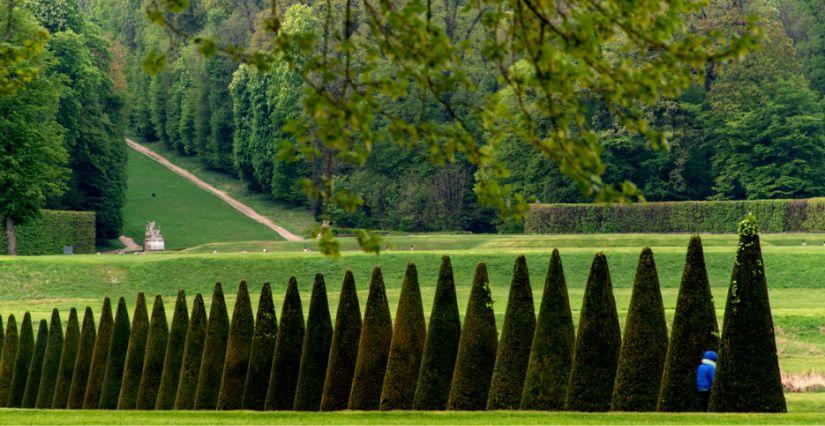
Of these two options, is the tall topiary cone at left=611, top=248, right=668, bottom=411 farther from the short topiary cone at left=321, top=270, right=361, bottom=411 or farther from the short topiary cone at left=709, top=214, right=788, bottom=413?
the short topiary cone at left=321, top=270, right=361, bottom=411

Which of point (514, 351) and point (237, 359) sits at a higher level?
point (514, 351)

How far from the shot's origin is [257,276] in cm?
4759

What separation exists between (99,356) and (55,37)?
160ft

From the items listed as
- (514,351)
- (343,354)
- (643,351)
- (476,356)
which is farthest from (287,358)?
(643,351)

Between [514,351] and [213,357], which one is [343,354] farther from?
[514,351]

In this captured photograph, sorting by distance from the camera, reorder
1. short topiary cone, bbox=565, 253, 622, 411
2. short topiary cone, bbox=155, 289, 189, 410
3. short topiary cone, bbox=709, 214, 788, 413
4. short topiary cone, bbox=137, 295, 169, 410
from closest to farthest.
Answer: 1. short topiary cone, bbox=709, 214, 788, 413
2. short topiary cone, bbox=565, 253, 622, 411
3. short topiary cone, bbox=155, 289, 189, 410
4. short topiary cone, bbox=137, 295, 169, 410

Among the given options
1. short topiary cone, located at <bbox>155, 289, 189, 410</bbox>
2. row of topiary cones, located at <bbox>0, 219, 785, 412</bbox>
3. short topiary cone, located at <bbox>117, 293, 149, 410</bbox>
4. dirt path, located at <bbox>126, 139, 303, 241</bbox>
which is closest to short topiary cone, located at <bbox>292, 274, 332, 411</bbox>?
row of topiary cones, located at <bbox>0, 219, 785, 412</bbox>

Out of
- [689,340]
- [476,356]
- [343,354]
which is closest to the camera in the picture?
[689,340]

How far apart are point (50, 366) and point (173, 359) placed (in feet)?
15.4

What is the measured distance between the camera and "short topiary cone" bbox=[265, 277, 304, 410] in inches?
872

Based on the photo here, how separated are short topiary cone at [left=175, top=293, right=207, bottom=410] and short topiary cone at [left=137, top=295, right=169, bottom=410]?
767 mm

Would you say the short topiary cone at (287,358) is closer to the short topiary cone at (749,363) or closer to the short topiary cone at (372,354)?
the short topiary cone at (372,354)

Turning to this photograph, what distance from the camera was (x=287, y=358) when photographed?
2222 centimetres

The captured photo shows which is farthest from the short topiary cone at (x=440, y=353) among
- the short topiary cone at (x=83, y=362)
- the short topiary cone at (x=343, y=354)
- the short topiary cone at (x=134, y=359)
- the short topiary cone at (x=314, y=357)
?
the short topiary cone at (x=83, y=362)
